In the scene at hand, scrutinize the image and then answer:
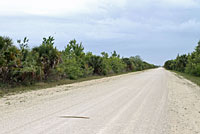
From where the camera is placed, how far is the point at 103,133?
466 cm

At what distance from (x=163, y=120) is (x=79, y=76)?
19.2 meters

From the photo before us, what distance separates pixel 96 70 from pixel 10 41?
723 inches

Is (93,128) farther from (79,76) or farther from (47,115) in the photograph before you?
(79,76)

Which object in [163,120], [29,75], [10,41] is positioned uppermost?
[10,41]

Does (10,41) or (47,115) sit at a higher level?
(10,41)

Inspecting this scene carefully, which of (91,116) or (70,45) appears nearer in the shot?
(91,116)

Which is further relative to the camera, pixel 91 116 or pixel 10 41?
pixel 10 41

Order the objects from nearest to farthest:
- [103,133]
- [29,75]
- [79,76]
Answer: [103,133] → [29,75] → [79,76]

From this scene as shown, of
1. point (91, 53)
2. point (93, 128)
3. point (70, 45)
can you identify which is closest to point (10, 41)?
point (93, 128)

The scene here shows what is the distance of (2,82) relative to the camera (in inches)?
532

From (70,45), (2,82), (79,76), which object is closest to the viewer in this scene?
(2,82)

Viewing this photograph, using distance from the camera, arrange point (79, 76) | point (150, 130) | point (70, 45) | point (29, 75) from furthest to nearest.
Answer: point (70, 45), point (79, 76), point (29, 75), point (150, 130)

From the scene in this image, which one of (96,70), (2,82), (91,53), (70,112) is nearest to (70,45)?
(91,53)

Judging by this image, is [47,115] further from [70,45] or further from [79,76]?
[70,45]
